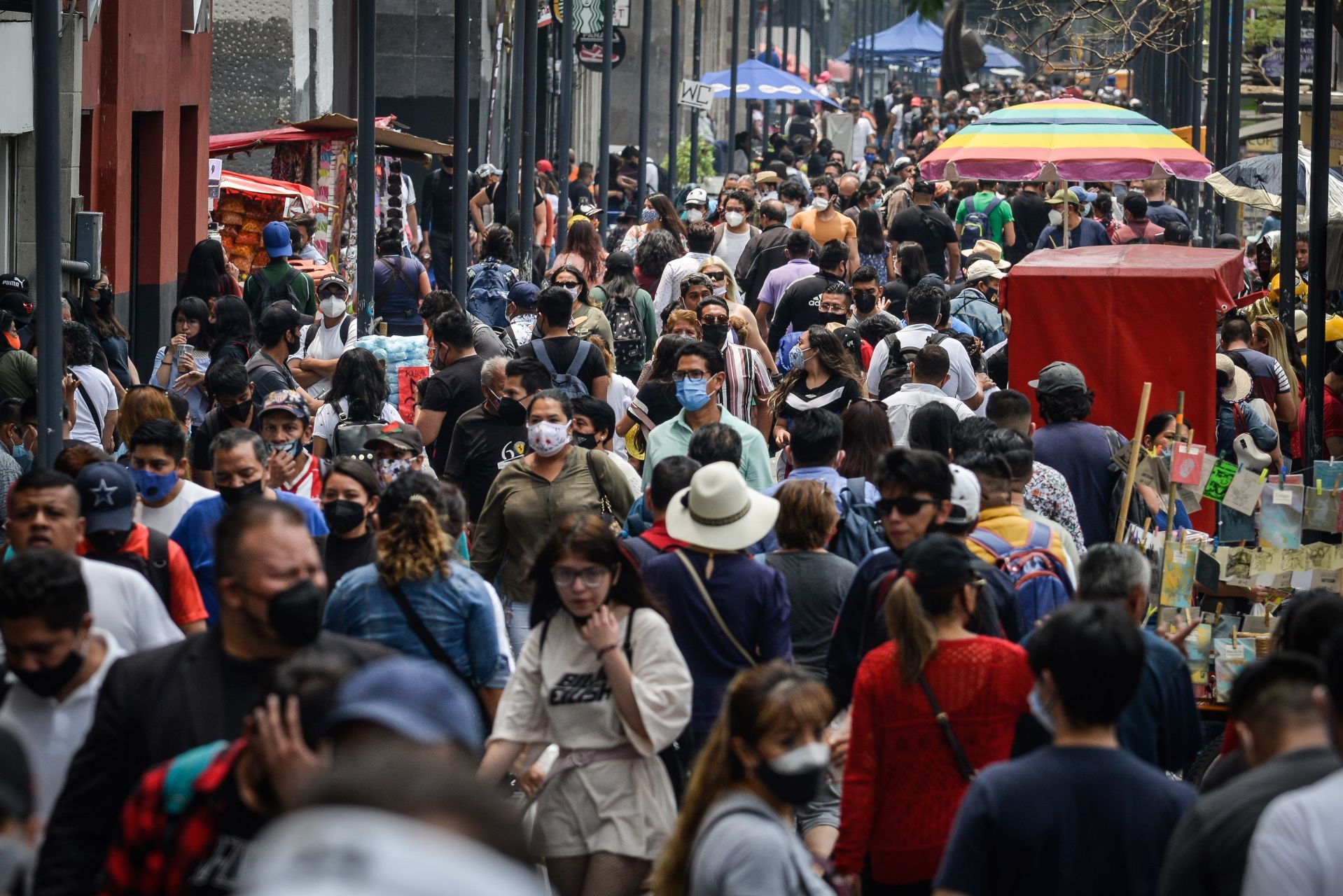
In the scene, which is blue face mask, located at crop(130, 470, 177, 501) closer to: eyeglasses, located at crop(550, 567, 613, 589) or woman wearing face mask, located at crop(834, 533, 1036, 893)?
eyeglasses, located at crop(550, 567, 613, 589)

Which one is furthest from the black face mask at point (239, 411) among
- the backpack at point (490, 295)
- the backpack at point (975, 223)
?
the backpack at point (975, 223)

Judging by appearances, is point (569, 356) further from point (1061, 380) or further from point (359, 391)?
point (1061, 380)

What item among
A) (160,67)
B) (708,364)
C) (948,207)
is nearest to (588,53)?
(948,207)

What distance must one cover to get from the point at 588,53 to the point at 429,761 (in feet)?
103

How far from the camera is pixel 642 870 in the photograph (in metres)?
5.83

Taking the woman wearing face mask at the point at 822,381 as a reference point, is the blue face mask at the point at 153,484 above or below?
below

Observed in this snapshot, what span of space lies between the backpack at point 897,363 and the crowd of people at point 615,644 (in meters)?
0.02

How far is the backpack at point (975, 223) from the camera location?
23.0 metres

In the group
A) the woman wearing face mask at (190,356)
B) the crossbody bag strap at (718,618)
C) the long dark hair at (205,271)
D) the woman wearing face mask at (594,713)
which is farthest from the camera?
the long dark hair at (205,271)

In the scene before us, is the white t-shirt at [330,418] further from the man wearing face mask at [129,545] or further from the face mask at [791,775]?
the face mask at [791,775]

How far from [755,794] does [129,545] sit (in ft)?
9.14

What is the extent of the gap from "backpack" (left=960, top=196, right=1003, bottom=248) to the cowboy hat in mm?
16448

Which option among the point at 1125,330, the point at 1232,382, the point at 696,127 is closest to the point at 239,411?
the point at 1125,330

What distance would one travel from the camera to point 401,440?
8.76 m
